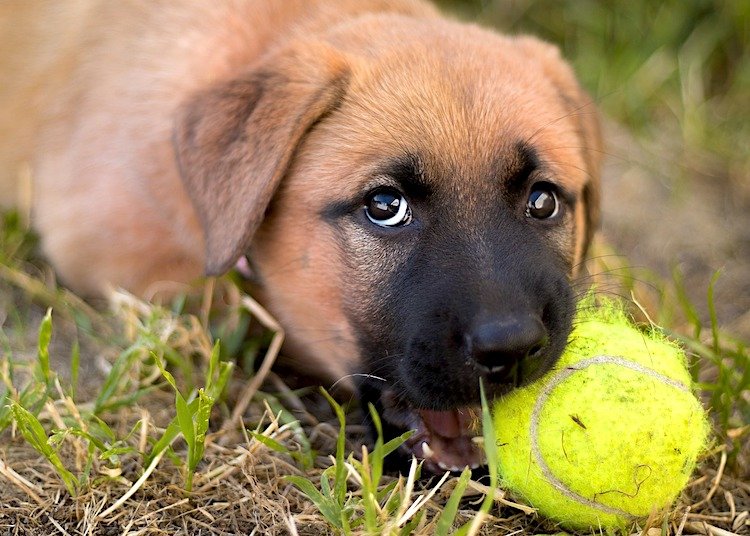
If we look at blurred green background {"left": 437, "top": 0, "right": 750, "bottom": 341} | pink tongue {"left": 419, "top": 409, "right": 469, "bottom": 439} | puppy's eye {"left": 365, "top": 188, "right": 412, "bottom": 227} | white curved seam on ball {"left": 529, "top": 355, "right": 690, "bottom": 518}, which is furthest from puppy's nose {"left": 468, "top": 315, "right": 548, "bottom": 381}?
blurred green background {"left": 437, "top": 0, "right": 750, "bottom": 341}

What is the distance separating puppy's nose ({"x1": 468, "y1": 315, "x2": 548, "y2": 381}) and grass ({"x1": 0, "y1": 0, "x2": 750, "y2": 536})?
0.17m

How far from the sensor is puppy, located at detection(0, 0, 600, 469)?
8.33 ft

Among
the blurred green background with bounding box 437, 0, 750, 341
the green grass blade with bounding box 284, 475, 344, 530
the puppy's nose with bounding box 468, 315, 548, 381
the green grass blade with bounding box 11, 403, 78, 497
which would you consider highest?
the puppy's nose with bounding box 468, 315, 548, 381

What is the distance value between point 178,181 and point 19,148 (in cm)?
116

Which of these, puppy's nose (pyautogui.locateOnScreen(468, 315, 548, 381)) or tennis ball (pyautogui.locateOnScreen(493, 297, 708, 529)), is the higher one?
puppy's nose (pyautogui.locateOnScreen(468, 315, 548, 381))

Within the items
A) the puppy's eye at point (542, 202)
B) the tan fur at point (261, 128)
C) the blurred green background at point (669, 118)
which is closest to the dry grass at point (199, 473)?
the tan fur at point (261, 128)

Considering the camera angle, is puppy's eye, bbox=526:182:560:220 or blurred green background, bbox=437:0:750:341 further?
blurred green background, bbox=437:0:750:341

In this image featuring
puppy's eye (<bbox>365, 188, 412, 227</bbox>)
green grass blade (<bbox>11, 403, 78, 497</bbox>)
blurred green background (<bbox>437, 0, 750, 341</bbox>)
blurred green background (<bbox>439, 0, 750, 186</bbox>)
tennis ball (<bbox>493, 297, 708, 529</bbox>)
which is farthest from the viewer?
blurred green background (<bbox>439, 0, 750, 186</bbox>)

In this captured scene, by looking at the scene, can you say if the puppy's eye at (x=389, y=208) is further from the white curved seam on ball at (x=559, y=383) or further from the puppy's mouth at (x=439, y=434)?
the white curved seam on ball at (x=559, y=383)

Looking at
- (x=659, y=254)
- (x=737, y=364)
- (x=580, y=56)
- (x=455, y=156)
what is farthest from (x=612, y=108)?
(x=455, y=156)

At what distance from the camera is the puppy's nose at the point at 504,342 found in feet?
7.53

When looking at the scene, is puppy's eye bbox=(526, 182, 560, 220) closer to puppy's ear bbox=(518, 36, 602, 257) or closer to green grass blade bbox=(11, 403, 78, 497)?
puppy's ear bbox=(518, 36, 602, 257)

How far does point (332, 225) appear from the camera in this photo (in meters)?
2.82

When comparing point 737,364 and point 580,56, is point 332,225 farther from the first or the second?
point 580,56
